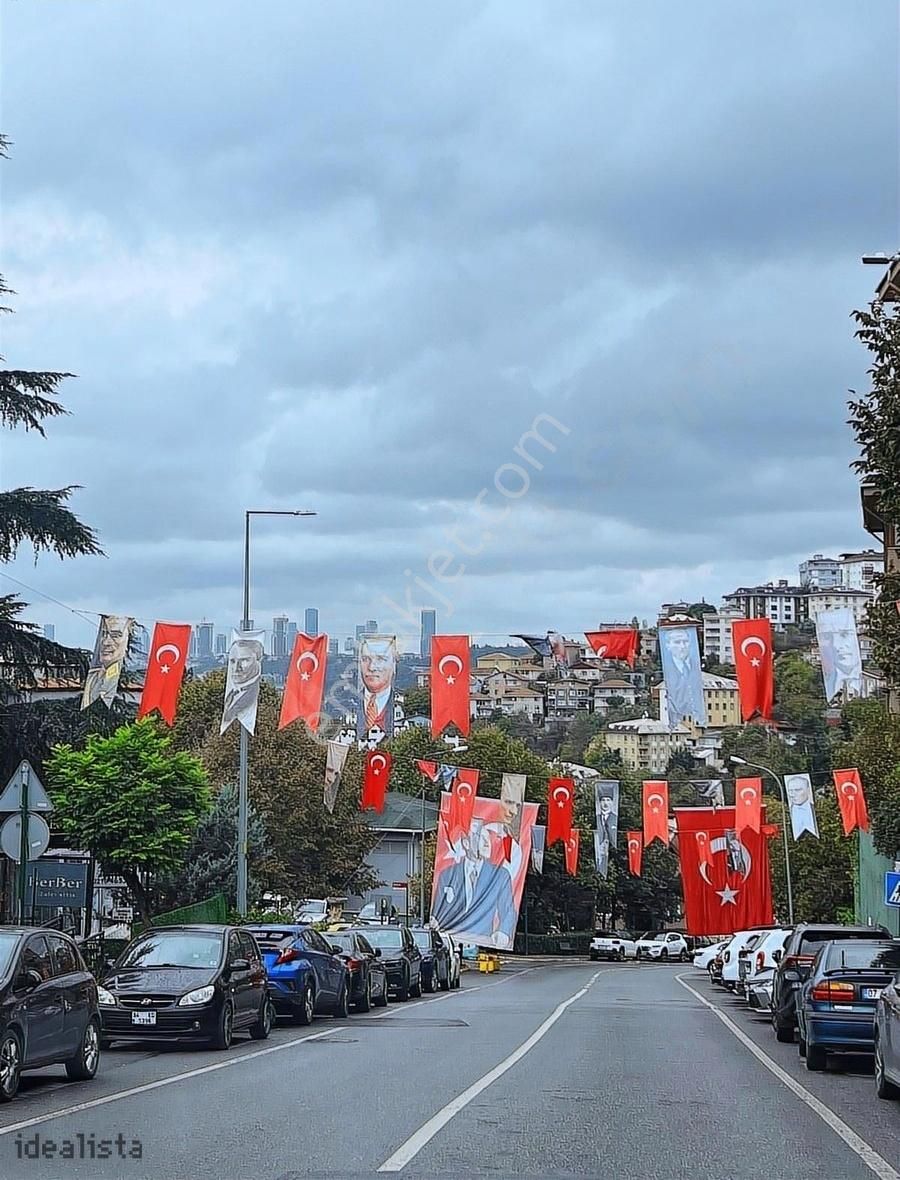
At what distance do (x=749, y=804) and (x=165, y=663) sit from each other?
24.9m

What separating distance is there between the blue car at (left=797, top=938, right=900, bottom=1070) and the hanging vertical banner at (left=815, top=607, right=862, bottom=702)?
902 centimetres

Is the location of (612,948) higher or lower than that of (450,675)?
lower

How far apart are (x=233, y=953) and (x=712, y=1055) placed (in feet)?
20.8

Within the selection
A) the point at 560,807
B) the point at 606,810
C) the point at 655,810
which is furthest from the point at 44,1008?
the point at 606,810

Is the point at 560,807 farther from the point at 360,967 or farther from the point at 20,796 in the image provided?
the point at 20,796

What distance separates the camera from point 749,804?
156 feet

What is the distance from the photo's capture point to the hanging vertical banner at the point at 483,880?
5206cm

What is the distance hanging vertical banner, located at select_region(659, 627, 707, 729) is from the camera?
2722cm

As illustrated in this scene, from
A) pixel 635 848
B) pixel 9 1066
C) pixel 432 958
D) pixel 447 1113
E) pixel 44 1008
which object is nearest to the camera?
pixel 447 1113

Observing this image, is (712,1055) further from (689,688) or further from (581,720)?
(581,720)

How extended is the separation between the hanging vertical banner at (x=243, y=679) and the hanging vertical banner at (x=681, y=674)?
7.94m

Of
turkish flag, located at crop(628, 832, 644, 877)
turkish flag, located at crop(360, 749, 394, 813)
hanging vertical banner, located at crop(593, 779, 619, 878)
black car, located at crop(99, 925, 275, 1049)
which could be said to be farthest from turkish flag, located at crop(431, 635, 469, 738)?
turkish flag, located at crop(628, 832, 644, 877)

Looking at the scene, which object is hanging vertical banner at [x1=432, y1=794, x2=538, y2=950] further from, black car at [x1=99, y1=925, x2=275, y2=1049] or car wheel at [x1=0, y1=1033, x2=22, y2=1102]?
car wheel at [x1=0, y1=1033, x2=22, y2=1102]

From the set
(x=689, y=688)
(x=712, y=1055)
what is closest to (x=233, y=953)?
(x=712, y=1055)
